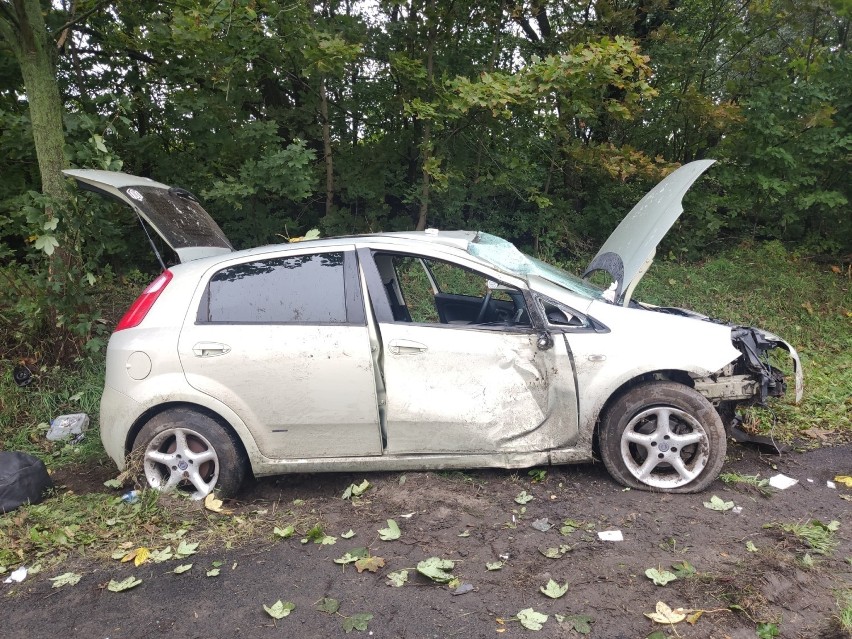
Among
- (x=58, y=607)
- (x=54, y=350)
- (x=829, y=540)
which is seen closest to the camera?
(x=58, y=607)

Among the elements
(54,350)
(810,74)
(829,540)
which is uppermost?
(810,74)

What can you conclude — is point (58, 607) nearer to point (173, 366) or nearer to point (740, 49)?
point (173, 366)

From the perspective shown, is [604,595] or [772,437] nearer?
[604,595]

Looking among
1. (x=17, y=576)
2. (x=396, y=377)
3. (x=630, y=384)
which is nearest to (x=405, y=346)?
(x=396, y=377)

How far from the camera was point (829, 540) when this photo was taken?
3.14 m

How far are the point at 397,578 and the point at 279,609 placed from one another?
569mm

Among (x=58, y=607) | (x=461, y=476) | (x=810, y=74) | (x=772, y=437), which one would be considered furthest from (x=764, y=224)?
(x=58, y=607)

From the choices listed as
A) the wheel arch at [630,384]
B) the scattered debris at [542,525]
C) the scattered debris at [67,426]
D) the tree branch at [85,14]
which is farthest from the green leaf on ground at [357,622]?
the tree branch at [85,14]

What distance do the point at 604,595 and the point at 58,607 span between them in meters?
2.61

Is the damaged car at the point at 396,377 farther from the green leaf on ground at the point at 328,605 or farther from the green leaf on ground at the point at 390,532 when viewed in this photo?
the green leaf on ground at the point at 328,605

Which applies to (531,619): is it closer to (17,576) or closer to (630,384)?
(630,384)

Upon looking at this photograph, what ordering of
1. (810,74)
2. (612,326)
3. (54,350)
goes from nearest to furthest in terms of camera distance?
(612,326) → (54,350) → (810,74)

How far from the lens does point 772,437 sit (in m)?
4.49

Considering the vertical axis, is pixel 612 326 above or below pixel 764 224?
below
